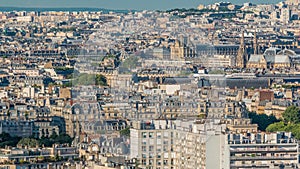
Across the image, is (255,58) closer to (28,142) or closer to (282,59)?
(282,59)

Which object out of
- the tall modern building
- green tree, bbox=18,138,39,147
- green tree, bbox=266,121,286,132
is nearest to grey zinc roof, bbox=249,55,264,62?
green tree, bbox=266,121,286,132

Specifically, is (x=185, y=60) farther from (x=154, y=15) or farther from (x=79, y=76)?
(x=154, y=15)

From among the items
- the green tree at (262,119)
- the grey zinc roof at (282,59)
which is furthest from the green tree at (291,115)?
the grey zinc roof at (282,59)

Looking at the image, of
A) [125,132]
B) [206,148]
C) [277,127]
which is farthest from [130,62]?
[206,148]

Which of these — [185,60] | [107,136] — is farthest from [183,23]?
[107,136]

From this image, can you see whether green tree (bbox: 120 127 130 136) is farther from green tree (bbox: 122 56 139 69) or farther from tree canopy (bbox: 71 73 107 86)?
green tree (bbox: 122 56 139 69)
